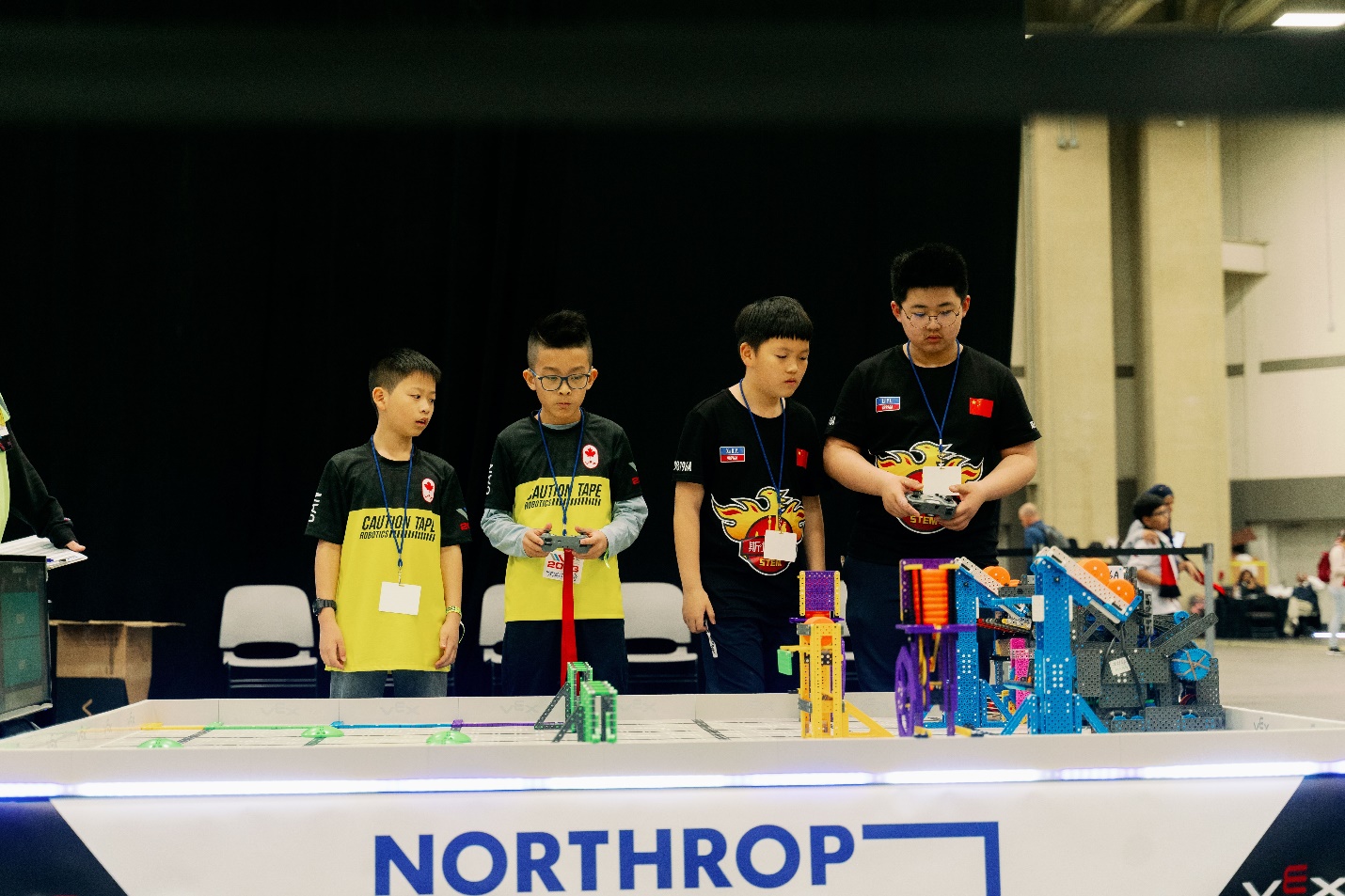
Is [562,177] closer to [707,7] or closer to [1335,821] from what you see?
[707,7]

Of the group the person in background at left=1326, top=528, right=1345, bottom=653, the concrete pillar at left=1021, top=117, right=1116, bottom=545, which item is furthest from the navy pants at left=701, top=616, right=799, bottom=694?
the person in background at left=1326, top=528, right=1345, bottom=653

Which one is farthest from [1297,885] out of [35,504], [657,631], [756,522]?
[657,631]

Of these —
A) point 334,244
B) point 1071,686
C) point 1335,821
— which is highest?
point 334,244

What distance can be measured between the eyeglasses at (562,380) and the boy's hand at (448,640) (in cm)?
62

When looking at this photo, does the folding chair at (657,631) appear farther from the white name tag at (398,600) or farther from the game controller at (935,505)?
the game controller at (935,505)

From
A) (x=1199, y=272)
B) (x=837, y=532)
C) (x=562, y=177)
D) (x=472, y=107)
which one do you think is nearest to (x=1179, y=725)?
(x=472, y=107)

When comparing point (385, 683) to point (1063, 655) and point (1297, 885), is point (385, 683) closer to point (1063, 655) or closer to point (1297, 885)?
point (1063, 655)

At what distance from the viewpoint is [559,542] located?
8.41 ft

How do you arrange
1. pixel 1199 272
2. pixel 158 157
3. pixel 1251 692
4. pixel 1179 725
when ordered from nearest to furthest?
pixel 1179 725 < pixel 158 157 < pixel 1251 692 < pixel 1199 272

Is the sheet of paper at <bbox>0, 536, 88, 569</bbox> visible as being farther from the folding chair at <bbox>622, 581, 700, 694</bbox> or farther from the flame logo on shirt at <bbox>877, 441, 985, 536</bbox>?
the folding chair at <bbox>622, 581, 700, 694</bbox>

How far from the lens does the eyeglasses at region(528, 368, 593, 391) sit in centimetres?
290

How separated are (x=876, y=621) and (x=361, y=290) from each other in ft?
11.6

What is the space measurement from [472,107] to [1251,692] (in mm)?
7182

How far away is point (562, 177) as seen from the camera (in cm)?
536
